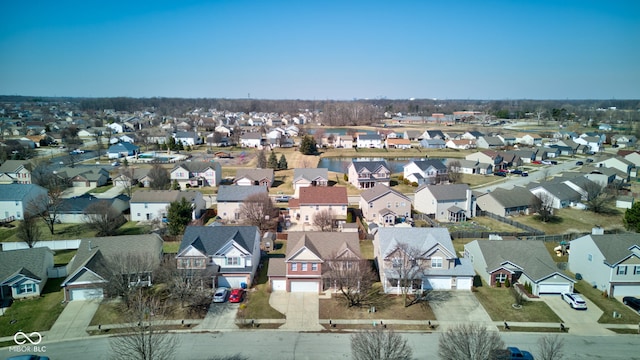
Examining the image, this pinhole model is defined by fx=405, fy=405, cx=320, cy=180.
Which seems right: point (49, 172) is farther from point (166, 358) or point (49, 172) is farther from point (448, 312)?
point (448, 312)

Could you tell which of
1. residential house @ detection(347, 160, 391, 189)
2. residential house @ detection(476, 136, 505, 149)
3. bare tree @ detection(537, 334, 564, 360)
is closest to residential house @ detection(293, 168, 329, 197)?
residential house @ detection(347, 160, 391, 189)

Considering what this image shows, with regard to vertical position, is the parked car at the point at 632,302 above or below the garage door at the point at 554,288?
below

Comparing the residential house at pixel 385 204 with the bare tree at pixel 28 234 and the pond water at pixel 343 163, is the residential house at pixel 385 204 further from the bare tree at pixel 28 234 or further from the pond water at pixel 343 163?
the pond water at pixel 343 163

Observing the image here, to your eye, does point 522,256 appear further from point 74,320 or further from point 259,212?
point 74,320

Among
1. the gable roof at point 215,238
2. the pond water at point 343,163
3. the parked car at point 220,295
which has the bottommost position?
the parked car at point 220,295

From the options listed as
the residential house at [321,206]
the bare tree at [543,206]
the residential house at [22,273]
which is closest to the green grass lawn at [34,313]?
the residential house at [22,273]

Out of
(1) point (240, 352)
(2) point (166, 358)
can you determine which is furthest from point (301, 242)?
(2) point (166, 358)
